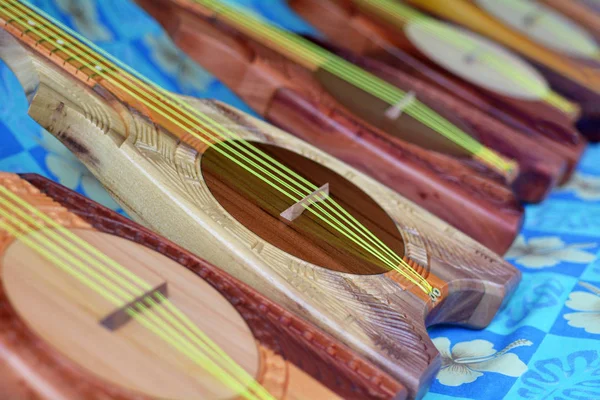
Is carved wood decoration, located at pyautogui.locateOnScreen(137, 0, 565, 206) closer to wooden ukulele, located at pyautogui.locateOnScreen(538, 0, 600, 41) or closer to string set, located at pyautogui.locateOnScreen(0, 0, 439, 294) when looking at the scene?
string set, located at pyautogui.locateOnScreen(0, 0, 439, 294)

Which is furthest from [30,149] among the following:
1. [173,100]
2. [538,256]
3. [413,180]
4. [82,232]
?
[538,256]

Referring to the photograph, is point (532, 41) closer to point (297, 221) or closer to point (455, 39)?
point (455, 39)

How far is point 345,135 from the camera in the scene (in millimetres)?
1256

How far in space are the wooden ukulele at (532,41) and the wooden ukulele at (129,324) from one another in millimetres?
1209

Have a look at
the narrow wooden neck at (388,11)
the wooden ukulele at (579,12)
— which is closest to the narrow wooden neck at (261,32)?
the narrow wooden neck at (388,11)

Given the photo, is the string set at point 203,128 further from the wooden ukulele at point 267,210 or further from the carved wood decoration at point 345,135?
the carved wood decoration at point 345,135

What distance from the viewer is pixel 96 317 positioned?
67 cm

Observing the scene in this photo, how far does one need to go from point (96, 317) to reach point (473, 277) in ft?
1.84

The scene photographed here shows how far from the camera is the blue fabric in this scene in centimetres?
93

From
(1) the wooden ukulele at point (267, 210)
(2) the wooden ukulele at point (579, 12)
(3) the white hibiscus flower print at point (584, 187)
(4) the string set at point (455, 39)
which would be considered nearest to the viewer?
(1) the wooden ukulele at point (267, 210)

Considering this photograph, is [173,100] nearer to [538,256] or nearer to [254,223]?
[254,223]

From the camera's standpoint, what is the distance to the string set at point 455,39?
161 centimetres

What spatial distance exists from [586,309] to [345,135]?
0.52m

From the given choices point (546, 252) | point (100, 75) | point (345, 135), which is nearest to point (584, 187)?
point (546, 252)
